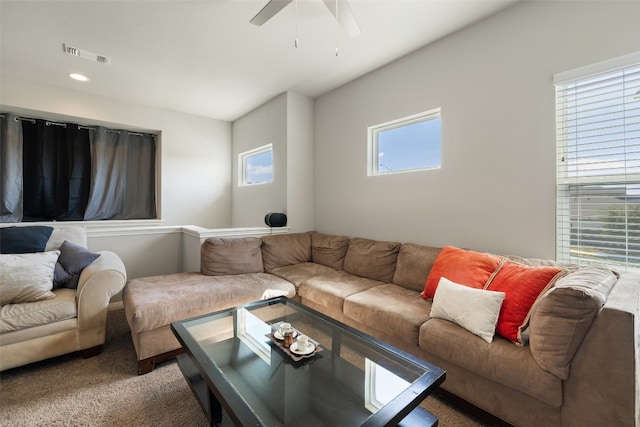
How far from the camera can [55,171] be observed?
10.9 feet

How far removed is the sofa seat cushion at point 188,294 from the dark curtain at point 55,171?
2.05 meters

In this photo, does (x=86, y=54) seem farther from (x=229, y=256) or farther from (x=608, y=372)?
(x=608, y=372)

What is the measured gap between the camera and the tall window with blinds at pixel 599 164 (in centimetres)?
158

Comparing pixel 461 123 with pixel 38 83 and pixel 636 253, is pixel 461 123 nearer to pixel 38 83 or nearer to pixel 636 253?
pixel 636 253

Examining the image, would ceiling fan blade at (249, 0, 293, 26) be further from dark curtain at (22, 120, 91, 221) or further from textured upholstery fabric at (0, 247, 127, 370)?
dark curtain at (22, 120, 91, 221)

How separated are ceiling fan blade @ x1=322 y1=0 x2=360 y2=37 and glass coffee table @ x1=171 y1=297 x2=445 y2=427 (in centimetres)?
194

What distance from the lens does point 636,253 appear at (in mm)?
1577

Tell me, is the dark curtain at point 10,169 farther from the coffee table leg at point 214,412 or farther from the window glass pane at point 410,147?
the window glass pane at point 410,147

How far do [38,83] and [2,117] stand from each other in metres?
0.56

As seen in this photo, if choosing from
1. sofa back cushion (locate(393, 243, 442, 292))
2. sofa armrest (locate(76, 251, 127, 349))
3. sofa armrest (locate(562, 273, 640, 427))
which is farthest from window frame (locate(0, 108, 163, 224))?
sofa armrest (locate(562, 273, 640, 427))

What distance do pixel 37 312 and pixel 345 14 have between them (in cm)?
281

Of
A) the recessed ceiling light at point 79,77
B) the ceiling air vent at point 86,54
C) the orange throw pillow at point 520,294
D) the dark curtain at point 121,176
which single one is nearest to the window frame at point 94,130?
the dark curtain at point 121,176

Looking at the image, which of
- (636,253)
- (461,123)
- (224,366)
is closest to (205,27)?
(461,123)

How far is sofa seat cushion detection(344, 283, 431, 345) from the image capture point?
1.69m
